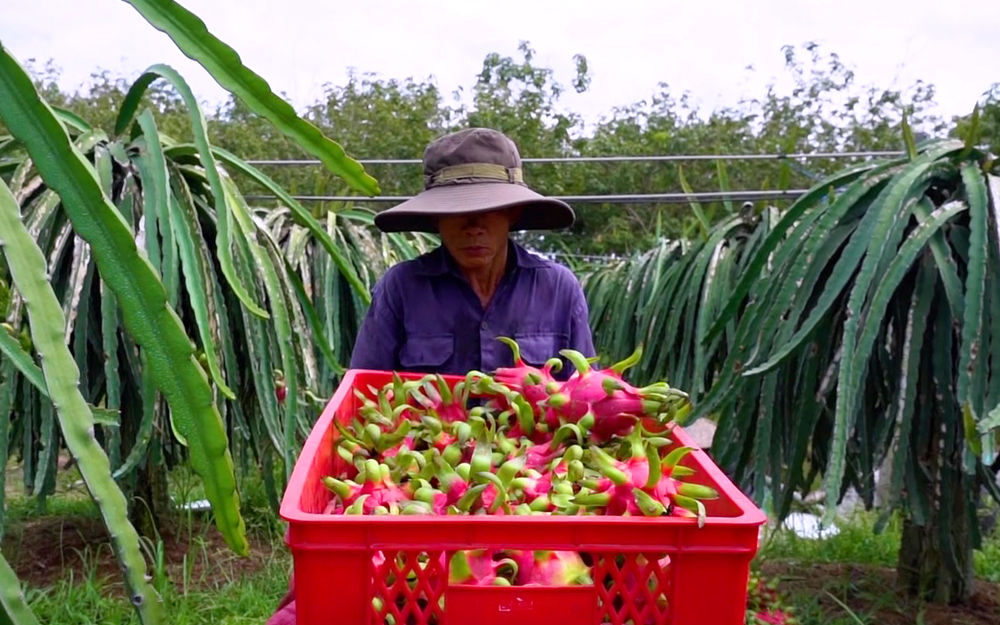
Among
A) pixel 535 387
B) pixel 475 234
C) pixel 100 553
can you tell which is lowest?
pixel 100 553

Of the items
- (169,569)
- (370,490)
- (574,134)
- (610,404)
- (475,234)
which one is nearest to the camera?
(370,490)

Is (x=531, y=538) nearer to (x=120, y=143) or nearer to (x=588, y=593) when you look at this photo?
(x=588, y=593)

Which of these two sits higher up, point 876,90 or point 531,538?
point 876,90

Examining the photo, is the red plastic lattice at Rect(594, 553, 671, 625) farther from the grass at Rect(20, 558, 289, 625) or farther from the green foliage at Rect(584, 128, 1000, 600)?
→ the grass at Rect(20, 558, 289, 625)

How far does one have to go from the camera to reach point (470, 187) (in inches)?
69.0

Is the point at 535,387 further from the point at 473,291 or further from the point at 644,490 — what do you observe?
the point at 473,291

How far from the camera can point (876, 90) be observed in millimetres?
9141

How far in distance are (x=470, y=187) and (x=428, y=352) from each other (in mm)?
352

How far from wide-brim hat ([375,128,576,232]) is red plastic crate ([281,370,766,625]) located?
35.9 inches

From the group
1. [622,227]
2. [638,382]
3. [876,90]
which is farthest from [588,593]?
[876,90]

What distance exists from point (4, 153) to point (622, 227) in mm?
6815

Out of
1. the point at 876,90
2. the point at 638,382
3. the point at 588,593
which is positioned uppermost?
the point at 876,90

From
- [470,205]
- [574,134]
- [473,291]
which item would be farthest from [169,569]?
[574,134]

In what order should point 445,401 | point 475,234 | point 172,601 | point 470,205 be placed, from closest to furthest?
point 445,401 → point 470,205 → point 475,234 → point 172,601
